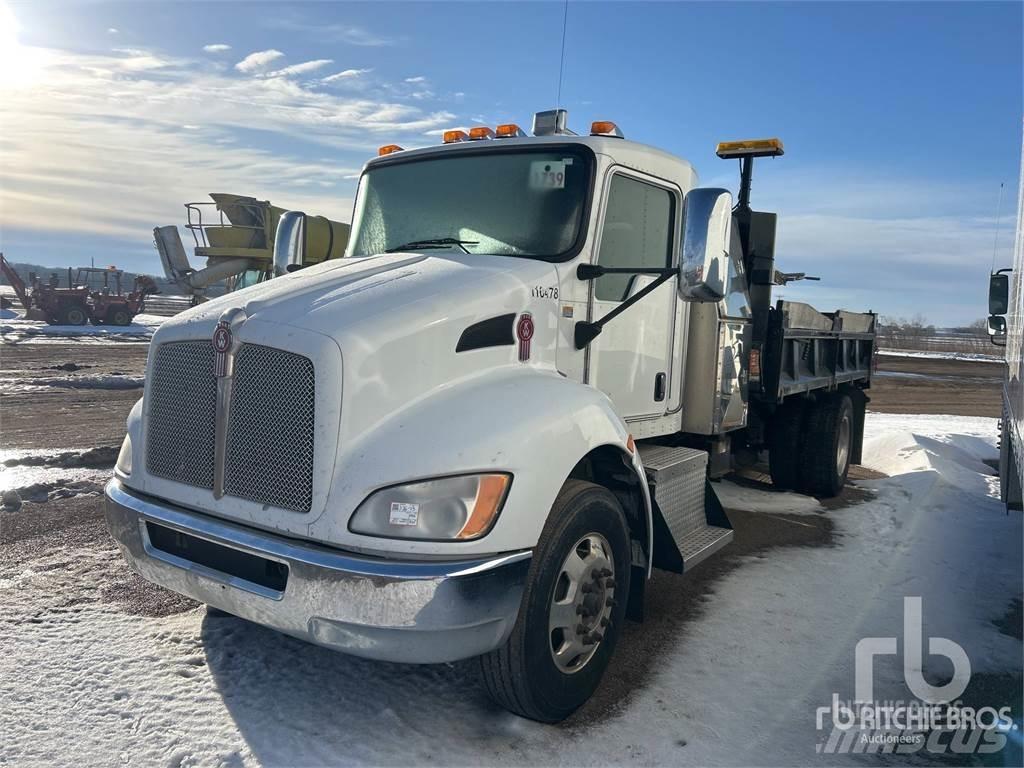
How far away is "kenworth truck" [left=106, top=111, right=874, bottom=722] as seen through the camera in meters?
2.79

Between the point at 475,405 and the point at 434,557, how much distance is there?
62 cm

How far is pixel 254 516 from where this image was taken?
298 cm

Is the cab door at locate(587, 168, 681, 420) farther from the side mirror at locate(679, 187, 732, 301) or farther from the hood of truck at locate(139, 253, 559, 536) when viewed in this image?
the side mirror at locate(679, 187, 732, 301)

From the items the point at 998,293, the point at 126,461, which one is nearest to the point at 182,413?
the point at 126,461

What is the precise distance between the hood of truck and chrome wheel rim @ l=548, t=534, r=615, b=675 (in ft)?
2.87

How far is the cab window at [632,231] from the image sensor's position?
4.12 meters

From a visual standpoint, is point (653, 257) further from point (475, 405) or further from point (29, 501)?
point (29, 501)

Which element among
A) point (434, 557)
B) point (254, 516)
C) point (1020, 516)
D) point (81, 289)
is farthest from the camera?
point (81, 289)

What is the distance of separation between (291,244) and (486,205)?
1613 millimetres

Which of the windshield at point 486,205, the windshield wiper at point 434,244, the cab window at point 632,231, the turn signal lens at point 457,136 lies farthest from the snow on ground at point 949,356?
the windshield wiper at point 434,244

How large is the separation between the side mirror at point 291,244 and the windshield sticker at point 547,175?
1.81 meters

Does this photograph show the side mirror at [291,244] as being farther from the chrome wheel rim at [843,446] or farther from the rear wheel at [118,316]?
the rear wheel at [118,316]

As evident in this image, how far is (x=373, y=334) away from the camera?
9.78ft

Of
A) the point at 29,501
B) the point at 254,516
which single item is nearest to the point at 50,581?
the point at 29,501
